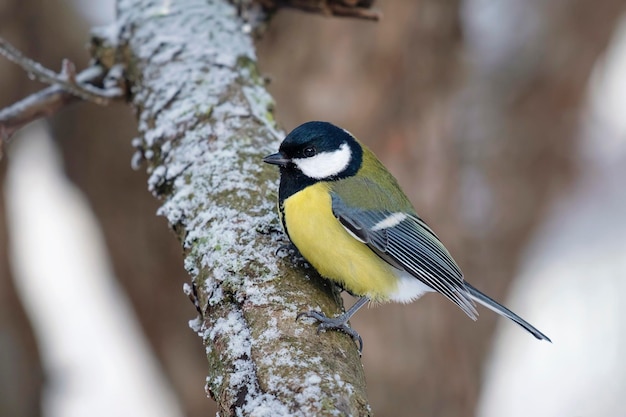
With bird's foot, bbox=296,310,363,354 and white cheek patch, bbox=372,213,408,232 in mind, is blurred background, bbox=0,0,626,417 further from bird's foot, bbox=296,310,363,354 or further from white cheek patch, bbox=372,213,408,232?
bird's foot, bbox=296,310,363,354

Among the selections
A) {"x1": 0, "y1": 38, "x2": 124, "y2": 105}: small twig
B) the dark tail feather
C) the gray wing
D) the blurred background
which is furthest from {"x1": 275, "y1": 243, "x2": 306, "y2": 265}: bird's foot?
the blurred background

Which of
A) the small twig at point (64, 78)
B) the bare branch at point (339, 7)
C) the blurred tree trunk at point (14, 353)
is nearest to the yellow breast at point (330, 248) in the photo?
the small twig at point (64, 78)

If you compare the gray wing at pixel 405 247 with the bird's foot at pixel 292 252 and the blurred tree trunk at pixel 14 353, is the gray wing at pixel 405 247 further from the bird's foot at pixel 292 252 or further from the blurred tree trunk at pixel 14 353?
the blurred tree trunk at pixel 14 353

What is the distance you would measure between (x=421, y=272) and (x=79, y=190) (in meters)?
2.18

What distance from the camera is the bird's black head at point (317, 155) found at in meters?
1.79

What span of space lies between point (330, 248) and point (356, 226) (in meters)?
0.10

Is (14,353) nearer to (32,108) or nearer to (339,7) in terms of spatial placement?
(32,108)

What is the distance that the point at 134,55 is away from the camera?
7.40 feet

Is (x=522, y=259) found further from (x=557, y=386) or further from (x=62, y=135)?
(x=62, y=135)

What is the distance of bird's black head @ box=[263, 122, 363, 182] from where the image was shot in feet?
5.87

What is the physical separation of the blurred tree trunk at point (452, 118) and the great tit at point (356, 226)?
145 cm

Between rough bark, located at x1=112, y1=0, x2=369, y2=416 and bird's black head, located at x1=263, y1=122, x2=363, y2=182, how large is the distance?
97 millimetres

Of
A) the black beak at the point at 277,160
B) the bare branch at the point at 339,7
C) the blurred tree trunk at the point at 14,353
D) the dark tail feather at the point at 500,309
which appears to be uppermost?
the bare branch at the point at 339,7

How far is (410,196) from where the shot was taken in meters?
3.51
